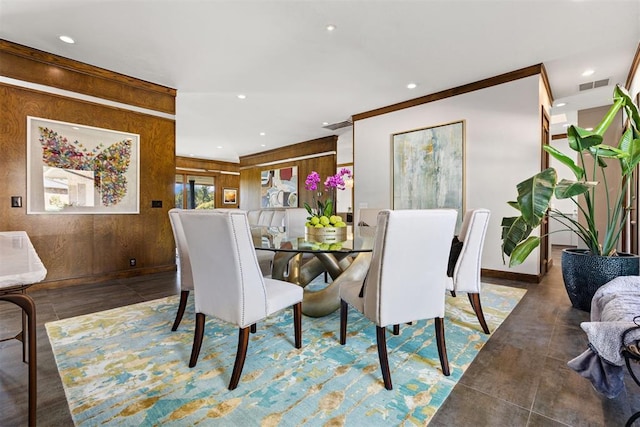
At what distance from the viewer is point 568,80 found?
3.91m

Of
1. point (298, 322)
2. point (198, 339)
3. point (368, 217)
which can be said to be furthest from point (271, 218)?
point (198, 339)

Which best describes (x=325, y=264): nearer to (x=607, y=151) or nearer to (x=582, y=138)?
(x=582, y=138)

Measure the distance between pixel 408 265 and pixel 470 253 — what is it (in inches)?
35.9

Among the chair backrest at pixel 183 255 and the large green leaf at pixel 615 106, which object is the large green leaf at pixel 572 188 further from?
the chair backrest at pixel 183 255

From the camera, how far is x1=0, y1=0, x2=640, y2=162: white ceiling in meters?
2.51

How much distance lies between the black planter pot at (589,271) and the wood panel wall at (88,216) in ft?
15.7

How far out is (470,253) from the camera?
7.06 feet

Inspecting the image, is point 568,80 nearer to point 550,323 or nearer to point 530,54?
point 530,54

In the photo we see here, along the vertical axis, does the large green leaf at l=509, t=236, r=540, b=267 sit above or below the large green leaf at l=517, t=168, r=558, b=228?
below

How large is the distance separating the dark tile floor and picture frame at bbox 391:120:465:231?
204 centimetres

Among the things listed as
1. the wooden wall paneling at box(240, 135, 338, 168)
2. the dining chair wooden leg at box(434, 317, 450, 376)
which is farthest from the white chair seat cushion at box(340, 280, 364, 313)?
the wooden wall paneling at box(240, 135, 338, 168)

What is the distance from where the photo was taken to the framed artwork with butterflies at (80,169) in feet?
10.6

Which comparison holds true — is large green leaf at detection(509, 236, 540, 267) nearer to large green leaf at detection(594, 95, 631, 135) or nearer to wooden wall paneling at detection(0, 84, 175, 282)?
large green leaf at detection(594, 95, 631, 135)

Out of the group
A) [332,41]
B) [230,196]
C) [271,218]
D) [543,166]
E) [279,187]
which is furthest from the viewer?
[230,196]
